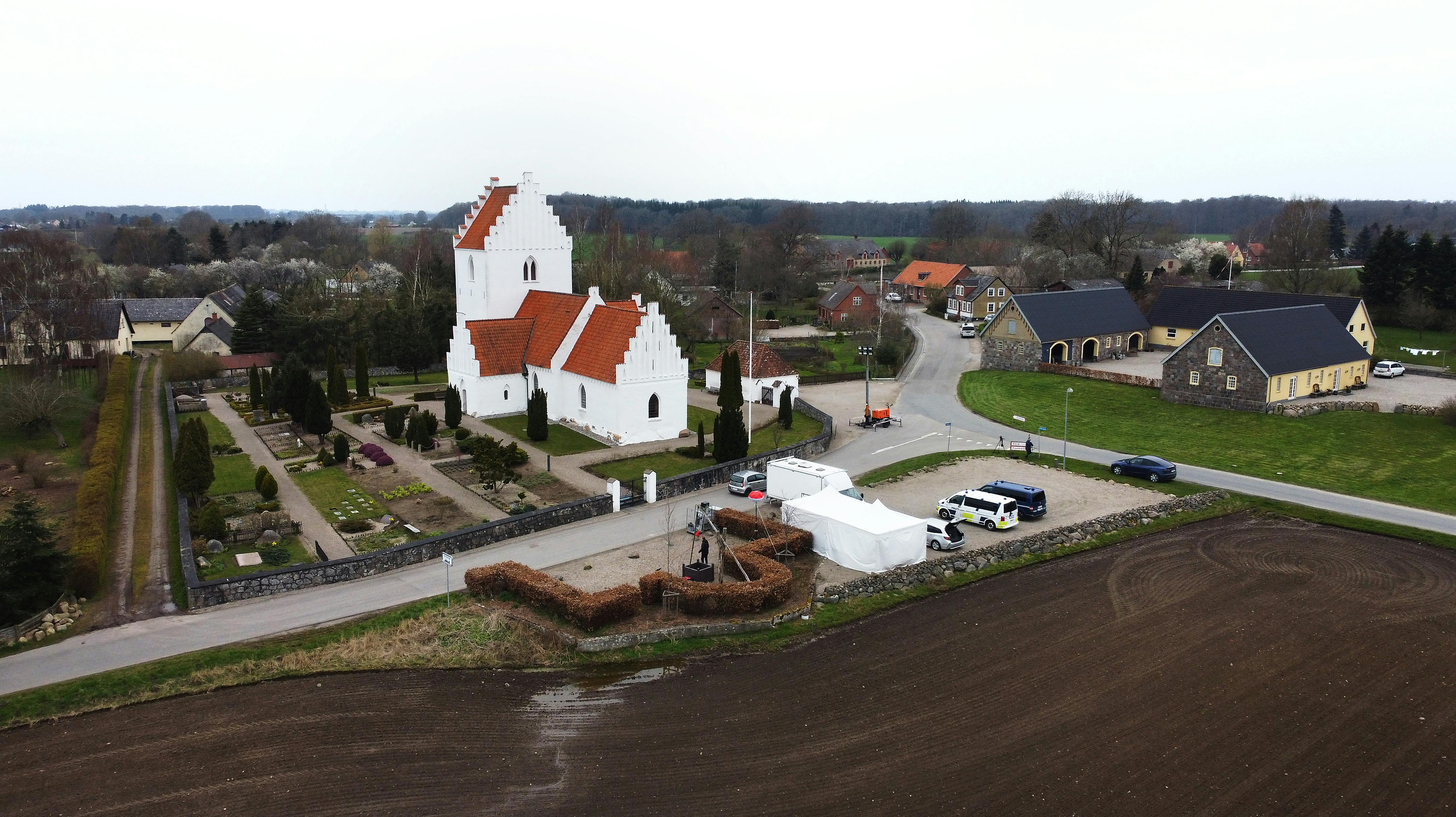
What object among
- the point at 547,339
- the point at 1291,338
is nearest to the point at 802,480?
the point at 547,339

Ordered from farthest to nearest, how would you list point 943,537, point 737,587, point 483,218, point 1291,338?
point 483,218, point 1291,338, point 943,537, point 737,587

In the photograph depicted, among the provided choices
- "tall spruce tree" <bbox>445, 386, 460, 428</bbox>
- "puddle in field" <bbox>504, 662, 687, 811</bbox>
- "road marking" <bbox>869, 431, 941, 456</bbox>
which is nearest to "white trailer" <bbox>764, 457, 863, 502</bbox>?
"road marking" <bbox>869, 431, 941, 456</bbox>

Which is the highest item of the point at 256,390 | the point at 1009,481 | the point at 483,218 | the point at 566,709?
the point at 483,218

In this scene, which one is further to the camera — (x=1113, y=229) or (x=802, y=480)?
(x=1113, y=229)

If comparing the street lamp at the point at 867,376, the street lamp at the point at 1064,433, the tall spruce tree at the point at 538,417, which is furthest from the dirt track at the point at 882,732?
the street lamp at the point at 867,376

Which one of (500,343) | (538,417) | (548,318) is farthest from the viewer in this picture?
(548,318)

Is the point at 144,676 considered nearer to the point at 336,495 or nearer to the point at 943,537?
the point at 336,495
